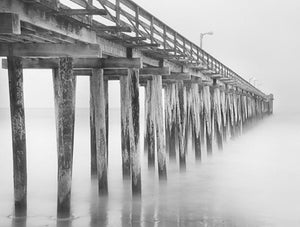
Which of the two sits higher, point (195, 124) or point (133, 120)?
point (133, 120)

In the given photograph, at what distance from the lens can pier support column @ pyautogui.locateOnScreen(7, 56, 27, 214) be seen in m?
7.94

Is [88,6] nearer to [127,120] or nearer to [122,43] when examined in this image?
[122,43]

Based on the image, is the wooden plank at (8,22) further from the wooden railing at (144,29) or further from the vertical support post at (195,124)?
the vertical support post at (195,124)

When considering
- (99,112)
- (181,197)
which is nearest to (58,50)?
(99,112)

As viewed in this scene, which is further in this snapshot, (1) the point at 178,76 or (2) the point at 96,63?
(1) the point at 178,76

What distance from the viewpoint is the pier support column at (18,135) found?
7.94 metres

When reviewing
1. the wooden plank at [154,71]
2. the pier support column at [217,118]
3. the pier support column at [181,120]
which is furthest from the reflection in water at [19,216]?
the pier support column at [217,118]

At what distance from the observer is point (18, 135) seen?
7.97 meters

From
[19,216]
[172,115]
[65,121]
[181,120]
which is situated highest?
[65,121]

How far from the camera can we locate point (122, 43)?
9.20m

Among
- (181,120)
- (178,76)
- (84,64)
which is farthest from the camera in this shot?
(181,120)

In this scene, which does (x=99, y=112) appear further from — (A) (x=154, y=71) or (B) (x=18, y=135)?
(A) (x=154, y=71)

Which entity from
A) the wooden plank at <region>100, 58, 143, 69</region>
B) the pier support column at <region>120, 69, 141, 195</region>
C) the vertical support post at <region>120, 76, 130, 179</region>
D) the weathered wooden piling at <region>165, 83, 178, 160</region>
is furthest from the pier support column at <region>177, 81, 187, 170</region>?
the wooden plank at <region>100, 58, 143, 69</region>

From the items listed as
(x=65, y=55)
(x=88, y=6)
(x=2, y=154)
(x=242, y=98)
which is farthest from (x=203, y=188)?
(x=242, y=98)
